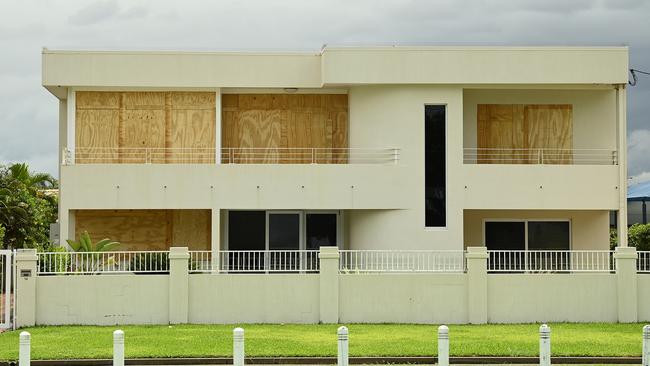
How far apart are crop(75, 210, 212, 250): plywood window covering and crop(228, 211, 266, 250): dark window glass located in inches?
29.7

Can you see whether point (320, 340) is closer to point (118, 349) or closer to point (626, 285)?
point (118, 349)

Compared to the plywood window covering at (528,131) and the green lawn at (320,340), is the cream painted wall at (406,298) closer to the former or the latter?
the green lawn at (320,340)

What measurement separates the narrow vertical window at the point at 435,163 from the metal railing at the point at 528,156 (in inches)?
87.0

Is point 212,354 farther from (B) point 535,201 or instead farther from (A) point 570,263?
(B) point 535,201

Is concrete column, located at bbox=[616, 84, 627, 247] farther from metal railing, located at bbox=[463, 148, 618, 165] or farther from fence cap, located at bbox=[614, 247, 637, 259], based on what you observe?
fence cap, located at bbox=[614, 247, 637, 259]

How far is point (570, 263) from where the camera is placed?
2516 centimetres

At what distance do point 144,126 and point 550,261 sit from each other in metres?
13.7

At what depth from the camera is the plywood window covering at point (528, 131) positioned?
108ft

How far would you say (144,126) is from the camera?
32344mm

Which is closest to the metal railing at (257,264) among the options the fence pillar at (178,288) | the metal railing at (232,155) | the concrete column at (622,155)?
the fence pillar at (178,288)

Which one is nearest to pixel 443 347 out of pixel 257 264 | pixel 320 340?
pixel 320 340

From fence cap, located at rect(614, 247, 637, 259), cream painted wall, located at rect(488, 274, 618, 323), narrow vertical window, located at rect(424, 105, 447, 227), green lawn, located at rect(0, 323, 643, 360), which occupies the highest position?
Result: narrow vertical window, located at rect(424, 105, 447, 227)

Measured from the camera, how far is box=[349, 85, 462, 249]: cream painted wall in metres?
30.2

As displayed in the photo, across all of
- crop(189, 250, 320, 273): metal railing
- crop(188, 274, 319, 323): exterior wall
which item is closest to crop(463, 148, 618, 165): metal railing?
crop(189, 250, 320, 273): metal railing
